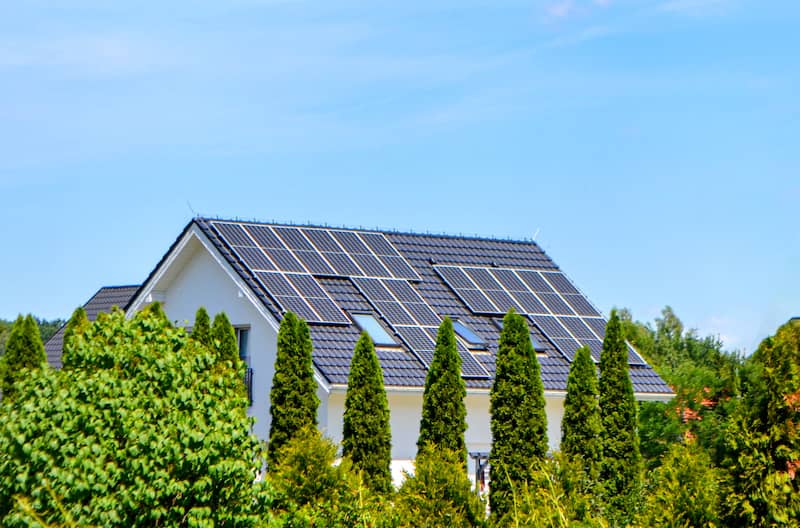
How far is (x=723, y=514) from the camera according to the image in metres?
13.1

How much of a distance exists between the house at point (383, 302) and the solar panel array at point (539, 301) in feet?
0.13

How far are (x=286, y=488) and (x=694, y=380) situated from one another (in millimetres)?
13308

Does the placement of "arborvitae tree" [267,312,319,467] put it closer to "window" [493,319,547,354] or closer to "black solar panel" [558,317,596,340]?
"window" [493,319,547,354]

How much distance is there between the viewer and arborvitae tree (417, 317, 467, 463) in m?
20.4

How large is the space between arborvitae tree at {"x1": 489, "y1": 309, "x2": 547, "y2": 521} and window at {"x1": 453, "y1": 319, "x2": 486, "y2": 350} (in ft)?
17.4

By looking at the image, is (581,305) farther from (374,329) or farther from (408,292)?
(374,329)

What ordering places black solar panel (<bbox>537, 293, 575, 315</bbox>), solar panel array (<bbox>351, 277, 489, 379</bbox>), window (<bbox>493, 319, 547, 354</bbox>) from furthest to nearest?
1. black solar panel (<bbox>537, 293, 575, 315</bbox>)
2. window (<bbox>493, 319, 547, 354</bbox>)
3. solar panel array (<bbox>351, 277, 489, 379</bbox>)

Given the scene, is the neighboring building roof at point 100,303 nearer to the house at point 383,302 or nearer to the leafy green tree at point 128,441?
the house at point 383,302

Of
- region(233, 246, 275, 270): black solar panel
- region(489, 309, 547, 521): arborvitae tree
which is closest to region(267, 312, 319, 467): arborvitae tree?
region(489, 309, 547, 521): arborvitae tree

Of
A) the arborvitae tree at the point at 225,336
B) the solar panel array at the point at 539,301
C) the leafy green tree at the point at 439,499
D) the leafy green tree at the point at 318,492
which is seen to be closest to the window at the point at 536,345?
the solar panel array at the point at 539,301

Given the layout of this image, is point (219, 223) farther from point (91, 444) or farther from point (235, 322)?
point (91, 444)

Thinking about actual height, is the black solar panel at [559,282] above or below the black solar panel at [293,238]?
above

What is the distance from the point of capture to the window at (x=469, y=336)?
84.4ft

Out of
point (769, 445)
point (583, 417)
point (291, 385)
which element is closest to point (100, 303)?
point (291, 385)
